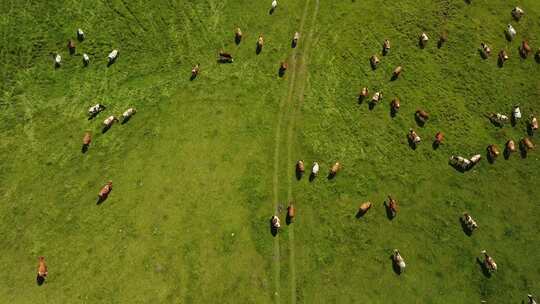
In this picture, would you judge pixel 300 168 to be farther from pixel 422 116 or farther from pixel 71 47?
pixel 71 47

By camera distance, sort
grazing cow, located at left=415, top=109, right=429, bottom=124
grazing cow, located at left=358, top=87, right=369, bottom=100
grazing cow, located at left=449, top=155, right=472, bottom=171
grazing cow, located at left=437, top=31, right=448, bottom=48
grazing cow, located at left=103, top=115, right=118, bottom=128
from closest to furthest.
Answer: grazing cow, located at left=449, top=155, right=472, bottom=171, grazing cow, located at left=103, top=115, right=118, bottom=128, grazing cow, located at left=415, top=109, right=429, bottom=124, grazing cow, located at left=358, top=87, right=369, bottom=100, grazing cow, located at left=437, top=31, right=448, bottom=48

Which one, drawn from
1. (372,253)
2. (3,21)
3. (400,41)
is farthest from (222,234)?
(3,21)

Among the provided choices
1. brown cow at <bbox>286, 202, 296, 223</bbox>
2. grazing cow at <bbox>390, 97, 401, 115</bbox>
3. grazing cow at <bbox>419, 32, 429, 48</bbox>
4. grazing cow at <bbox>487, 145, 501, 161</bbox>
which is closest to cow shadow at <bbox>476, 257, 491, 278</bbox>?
grazing cow at <bbox>487, 145, 501, 161</bbox>

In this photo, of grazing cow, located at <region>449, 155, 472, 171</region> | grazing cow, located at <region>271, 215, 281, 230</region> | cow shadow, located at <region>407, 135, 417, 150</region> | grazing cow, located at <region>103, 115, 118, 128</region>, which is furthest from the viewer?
cow shadow, located at <region>407, 135, 417, 150</region>

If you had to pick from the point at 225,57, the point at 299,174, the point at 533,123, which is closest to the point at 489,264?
the point at 533,123

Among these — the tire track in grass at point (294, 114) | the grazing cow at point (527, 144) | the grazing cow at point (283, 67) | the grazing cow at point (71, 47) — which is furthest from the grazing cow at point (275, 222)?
the grazing cow at point (71, 47)

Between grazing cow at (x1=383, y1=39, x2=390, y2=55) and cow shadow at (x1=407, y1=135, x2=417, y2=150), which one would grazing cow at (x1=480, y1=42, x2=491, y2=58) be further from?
cow shadow at (x1=407, y1=135, x2=417, y2=150)

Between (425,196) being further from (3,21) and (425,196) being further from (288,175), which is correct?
(3,21)

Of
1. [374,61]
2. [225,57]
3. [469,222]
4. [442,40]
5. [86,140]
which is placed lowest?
[469,222]
